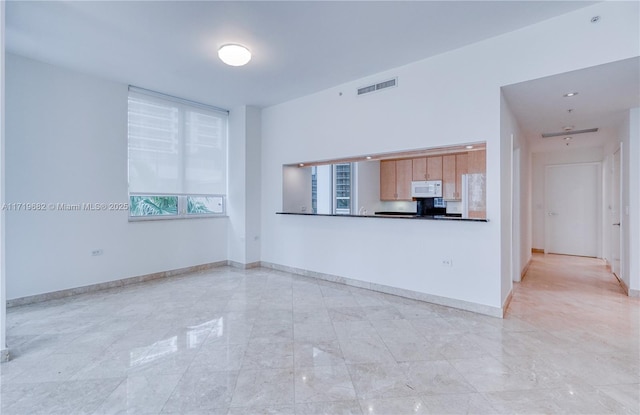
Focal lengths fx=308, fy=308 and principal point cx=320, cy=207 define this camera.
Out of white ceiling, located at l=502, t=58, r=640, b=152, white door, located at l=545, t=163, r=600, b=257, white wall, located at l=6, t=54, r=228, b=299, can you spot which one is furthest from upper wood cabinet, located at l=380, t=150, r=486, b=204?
white wall, located at l=6, t=54, r=228, b=299

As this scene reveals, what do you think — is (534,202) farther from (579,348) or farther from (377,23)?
(377,23)

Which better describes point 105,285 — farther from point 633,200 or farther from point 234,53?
point 633,200

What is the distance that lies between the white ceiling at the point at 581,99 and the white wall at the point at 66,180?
539 centimetres

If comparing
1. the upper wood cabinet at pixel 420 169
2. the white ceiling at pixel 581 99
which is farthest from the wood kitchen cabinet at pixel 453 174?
the white ceiling at pixel 581 99

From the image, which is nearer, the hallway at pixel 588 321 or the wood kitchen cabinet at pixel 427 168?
the hallway at pixel 588 321

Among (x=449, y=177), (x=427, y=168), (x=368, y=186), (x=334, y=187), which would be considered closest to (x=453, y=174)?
(x=449, y=177)

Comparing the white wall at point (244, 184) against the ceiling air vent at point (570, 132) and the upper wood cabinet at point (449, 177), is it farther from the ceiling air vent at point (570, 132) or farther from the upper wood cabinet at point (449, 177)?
the ceiling air vent at point (570, 132)

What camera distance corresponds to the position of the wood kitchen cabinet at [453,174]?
5.72m

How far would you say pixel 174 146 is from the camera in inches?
208

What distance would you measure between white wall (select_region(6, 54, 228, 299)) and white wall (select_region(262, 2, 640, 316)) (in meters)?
2.73

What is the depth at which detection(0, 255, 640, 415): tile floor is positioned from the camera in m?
1.97

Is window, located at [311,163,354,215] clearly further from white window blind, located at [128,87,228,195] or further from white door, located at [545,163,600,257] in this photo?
white door, located at [545,163,600,257]

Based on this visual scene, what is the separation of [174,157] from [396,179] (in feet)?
14.1

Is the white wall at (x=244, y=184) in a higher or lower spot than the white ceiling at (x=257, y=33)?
lower
